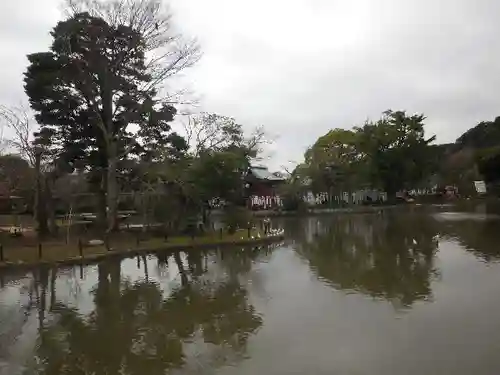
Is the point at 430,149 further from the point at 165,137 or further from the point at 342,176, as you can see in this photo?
the point at 165,137

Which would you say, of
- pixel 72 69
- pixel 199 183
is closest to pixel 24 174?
pixel 72 69

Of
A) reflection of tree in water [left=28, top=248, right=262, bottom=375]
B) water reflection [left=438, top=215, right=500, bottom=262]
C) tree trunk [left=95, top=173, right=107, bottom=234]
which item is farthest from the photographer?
tree trunk [left=95, top=173, right=107, bottom=234]

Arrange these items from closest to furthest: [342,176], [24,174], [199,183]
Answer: [199,183] → [24,174] → [342,176]

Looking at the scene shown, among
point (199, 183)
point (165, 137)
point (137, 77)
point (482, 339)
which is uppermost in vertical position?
point (137, 77)

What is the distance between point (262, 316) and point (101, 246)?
1301 centimetres

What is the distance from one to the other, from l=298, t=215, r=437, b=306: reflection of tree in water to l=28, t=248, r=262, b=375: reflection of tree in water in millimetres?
3288

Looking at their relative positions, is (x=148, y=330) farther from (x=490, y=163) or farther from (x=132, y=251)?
(x=490, y=163)

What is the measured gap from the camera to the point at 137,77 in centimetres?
2556

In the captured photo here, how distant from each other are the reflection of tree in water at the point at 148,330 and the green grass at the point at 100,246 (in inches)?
221

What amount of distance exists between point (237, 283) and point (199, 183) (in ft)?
40.7

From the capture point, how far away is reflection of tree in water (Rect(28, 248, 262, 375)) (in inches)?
307

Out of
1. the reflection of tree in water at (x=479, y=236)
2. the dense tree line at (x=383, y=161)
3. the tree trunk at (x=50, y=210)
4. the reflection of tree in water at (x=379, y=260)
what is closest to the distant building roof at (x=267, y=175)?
the dense tree line at (x=383, y=161)

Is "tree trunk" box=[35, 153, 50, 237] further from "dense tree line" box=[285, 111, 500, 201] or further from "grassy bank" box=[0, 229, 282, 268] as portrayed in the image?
"dense tree line" box=[285, 111, 500, 201]

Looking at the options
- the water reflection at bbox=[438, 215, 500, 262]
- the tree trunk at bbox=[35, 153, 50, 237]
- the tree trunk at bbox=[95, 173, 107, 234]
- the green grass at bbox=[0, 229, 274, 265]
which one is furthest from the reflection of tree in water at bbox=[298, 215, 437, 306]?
the tree trunk at bbox=[35, 153, 50, 237]
